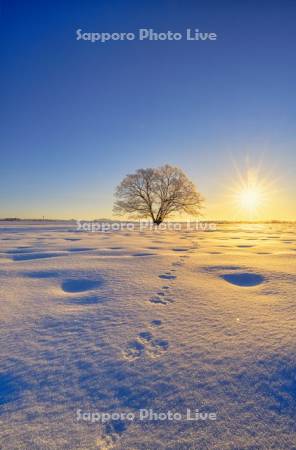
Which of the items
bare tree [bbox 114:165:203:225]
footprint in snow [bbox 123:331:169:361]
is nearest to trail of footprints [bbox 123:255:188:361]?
footprint in snow [bbox 123:331:169:361]

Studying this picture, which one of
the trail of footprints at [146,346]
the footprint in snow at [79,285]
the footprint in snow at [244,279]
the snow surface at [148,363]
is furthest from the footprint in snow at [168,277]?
the trail of footprints at [146,346]

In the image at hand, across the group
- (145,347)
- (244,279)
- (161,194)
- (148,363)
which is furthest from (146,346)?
(161,194)

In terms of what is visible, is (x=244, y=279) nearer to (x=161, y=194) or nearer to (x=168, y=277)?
(x=168, y=277)

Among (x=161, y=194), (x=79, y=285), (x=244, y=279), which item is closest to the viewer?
(x=79, y=285)

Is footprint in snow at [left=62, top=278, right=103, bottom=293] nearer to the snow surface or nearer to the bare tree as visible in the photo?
the snow surface

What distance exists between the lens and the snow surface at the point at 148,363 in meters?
0.79

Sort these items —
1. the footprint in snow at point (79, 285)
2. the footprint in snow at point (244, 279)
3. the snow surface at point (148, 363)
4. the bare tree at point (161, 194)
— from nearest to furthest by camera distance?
the snow surface at point (148, 363), the footprint in snow at point (79, 285), the footprint in snow at point (244, 279), the bare tree at point (161, 194)

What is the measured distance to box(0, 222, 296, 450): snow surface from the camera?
79cm

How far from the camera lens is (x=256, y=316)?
5.00 feet

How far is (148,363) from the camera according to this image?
3.61 feet

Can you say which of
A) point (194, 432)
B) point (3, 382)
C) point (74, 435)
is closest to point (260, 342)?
point (194, 432)

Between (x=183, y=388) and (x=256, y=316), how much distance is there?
797 mm

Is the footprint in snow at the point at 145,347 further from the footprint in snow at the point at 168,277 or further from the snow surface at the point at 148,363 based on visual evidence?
the footprint in snow at the point at 168,277

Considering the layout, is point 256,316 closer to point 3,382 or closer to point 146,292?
point 146,292
